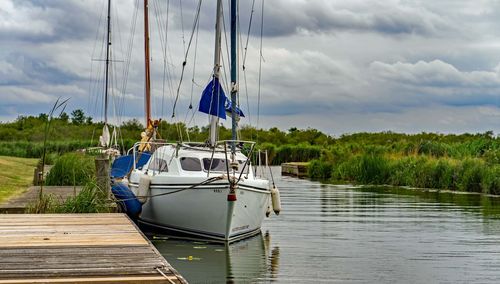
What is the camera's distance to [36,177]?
91.2ft

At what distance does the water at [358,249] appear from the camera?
605 inches

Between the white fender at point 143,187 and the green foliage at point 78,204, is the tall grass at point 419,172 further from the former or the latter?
the green foliage at point 78,204

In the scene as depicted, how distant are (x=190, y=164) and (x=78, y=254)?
957 centimetres

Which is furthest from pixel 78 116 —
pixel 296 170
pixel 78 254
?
pixel 78 254

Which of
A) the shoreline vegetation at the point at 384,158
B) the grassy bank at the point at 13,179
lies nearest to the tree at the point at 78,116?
the shoreline vegetation at the point at 384,158

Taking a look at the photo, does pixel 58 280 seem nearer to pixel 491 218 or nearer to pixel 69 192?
pixel 69 192

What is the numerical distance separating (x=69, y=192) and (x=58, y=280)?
13.3 meters

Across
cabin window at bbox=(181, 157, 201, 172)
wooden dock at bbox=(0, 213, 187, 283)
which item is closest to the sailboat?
cabin window at bbox=(181, 157, 201, 172)

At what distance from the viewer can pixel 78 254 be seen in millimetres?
11242

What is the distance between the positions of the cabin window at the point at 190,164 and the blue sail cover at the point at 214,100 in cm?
222

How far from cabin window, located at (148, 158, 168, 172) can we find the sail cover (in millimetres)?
2014

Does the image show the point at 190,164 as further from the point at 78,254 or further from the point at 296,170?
the point at 296,170

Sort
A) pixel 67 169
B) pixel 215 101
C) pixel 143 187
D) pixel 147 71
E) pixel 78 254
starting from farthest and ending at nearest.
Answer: pixel 147 71
pixel 67 169
pixel 215 101
pixel 143 187
pixel 78 254

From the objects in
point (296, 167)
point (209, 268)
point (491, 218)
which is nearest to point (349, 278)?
point (209, 268)
